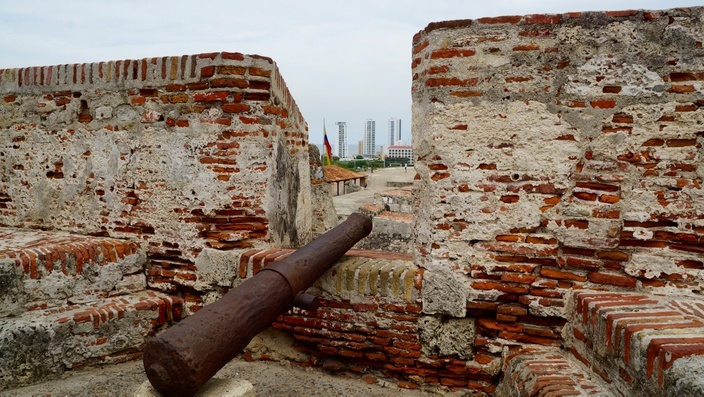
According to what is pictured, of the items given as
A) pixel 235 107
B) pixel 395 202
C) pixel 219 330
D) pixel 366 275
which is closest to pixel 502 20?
pixel 366 275

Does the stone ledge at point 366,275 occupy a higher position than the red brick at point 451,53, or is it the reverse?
the red brick at point 451,53

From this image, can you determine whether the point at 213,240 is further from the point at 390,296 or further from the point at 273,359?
the point at 390,296

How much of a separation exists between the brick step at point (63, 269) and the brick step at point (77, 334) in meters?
0.09

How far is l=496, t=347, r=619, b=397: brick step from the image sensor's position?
7.65ft

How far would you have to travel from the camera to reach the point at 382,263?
3350 millimetres

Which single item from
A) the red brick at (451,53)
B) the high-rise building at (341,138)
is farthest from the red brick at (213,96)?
the high-rise building at (341,138)

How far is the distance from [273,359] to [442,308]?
1.45 meters

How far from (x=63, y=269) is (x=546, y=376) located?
348 centimetres

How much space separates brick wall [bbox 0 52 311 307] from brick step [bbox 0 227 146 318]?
0.55 ft

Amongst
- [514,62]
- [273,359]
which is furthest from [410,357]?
[514,62]

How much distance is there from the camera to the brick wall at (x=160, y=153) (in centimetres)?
353

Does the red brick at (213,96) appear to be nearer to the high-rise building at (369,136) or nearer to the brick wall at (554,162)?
the brick wall at (554,162)

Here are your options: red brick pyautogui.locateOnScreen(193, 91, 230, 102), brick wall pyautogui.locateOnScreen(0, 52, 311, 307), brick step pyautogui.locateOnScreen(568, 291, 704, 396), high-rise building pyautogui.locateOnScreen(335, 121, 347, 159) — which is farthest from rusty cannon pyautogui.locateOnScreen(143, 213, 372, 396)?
high-rise building pyautogui.locateOnScreen(335, 121, 347, 159)

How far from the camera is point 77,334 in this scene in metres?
3.21
